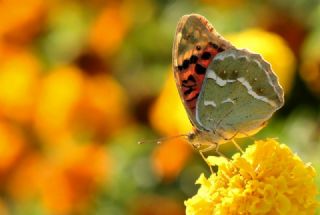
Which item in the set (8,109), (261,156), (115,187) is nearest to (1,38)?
(8,109)

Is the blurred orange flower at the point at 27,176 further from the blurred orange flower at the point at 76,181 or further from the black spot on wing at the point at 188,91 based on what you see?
the black spot on wing at the point at 188,91

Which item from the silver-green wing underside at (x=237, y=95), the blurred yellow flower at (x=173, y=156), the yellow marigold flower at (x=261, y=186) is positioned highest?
the silver-green wing underside at (x=237, y=95)

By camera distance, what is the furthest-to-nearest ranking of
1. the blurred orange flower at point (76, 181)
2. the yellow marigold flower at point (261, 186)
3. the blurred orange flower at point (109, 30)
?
the blurred orange flower at point (109, 30)
the blurred orange flower at point (76, 181)
the yellow marigold flower at point (261, 186)

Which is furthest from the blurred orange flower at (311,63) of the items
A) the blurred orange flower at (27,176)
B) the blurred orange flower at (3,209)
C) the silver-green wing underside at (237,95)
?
the blurred orange flower at (3,209)

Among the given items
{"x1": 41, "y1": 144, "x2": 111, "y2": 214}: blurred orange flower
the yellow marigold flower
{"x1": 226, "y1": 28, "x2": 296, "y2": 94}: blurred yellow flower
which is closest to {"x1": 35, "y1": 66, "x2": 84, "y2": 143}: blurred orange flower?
{"x1": 41, "y1": 144, "x2": 111, "y2": 214}: blurred orange flower

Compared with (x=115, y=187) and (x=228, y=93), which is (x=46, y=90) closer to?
(x=115, y=187)

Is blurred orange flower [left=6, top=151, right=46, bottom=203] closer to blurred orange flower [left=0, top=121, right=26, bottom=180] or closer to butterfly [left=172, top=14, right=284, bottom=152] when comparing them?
blurred orange flower [left=0, top=121, right=26, bottom=180]
